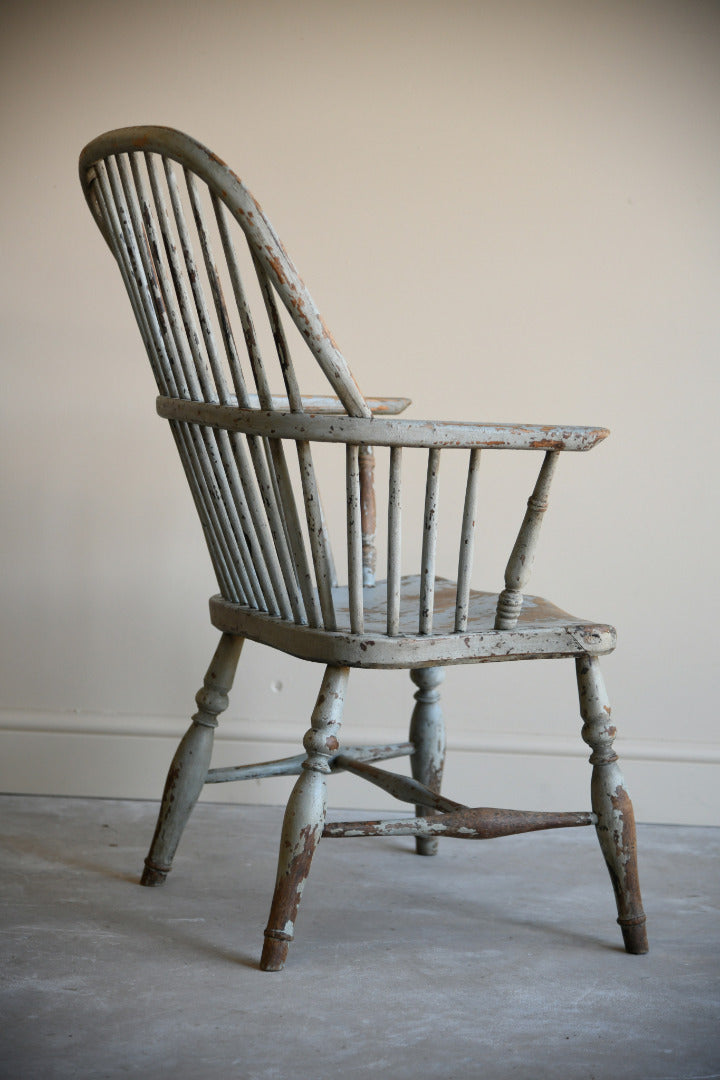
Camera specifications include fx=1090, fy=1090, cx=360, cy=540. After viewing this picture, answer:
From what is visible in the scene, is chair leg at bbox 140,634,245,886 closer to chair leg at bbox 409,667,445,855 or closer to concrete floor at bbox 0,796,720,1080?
concrete floor at bbox 0,796,720,1080

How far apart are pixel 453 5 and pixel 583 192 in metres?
0.42

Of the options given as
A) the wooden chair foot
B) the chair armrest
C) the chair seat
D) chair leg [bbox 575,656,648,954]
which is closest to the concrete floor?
the wooden chair foot

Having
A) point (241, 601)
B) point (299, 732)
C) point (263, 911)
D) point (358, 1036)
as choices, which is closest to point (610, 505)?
point (299, 732)

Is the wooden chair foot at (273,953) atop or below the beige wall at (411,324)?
below

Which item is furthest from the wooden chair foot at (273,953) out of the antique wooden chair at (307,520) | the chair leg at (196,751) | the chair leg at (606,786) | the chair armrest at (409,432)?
the chair armrest at (409,432)

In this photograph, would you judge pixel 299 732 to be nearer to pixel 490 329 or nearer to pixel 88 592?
A: pixel 88 592

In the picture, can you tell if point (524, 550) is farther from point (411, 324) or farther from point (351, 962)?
point (411, 324)

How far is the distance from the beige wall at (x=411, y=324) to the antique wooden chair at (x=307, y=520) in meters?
0.58

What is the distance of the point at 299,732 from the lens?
6.97 feet

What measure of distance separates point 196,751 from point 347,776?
554 millimetres

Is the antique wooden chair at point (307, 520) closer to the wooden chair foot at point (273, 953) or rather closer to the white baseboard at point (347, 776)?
the wooden chair foot at point (273, 953)

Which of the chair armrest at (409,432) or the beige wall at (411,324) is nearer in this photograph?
the chair armrest at (409,432)

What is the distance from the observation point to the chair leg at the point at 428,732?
5.94ft

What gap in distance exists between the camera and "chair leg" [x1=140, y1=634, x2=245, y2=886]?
5.32ft
